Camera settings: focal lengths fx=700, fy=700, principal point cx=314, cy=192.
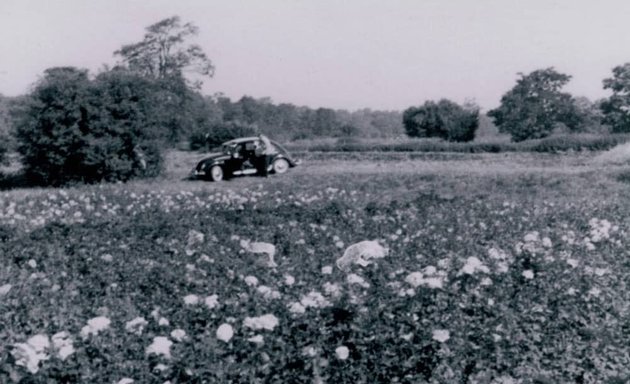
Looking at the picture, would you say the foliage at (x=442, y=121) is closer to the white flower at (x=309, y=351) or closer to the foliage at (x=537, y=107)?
the foliage at (x=537, y=107)

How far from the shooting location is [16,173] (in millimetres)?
22984

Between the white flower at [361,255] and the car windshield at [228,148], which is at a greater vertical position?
the car windshield at [228,148]

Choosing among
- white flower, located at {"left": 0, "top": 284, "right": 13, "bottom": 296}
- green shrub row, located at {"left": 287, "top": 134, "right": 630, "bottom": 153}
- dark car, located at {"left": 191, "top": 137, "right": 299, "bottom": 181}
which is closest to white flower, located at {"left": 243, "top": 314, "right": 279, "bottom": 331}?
white flower, located at {"left": 0, "top": 284, "right": 13, "bottom": 296}

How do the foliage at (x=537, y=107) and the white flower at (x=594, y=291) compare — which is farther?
the foliage at (x=537, y=107)

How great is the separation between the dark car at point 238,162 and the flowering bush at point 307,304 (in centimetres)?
1032

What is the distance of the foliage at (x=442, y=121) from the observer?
5100cm

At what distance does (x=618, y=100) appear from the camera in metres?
54.2

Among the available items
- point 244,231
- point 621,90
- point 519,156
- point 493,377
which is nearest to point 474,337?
point 493,377

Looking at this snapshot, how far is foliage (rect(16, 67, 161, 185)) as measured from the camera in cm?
1956

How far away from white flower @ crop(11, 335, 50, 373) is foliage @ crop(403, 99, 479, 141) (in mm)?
48335

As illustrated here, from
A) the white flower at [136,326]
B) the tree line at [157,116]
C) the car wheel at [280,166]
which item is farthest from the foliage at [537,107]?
the white flower at [136,326]

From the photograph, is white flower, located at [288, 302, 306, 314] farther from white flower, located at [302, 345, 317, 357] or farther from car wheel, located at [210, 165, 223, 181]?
car wheel, located at [210, 165, 223, 181]

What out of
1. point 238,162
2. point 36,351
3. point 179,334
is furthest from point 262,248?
point 238,162

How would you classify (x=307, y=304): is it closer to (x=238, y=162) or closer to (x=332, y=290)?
(x=332, y=290)
